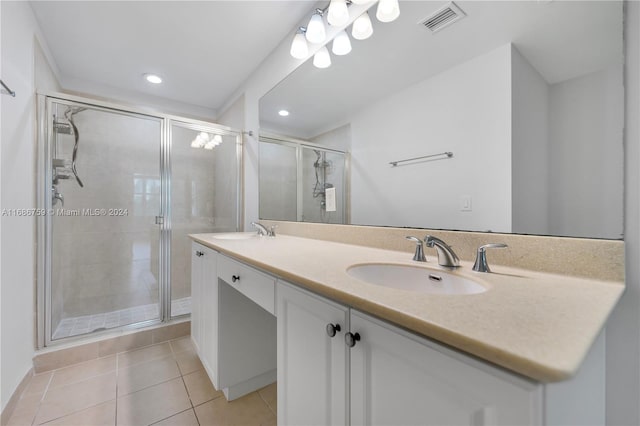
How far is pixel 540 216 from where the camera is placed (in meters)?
0.80

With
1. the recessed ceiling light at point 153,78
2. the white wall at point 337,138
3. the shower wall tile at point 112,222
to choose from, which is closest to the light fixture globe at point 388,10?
the white wall at point 337,138

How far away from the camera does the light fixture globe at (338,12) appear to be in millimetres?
1400

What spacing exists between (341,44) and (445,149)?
935 mm

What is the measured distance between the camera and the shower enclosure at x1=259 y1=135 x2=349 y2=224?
1.56 m

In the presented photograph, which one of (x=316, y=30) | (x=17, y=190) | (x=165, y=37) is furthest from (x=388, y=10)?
(x=17, y=190)

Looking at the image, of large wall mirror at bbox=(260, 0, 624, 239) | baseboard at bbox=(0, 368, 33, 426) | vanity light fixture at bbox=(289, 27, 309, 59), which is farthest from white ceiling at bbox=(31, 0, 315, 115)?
baseboard at bbox=(0, 368, 33, 426)

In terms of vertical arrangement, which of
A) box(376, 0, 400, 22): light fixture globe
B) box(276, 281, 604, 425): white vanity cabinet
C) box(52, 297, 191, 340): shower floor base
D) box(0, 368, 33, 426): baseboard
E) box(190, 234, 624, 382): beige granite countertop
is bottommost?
box(0, 368, 33, 426): baseboard

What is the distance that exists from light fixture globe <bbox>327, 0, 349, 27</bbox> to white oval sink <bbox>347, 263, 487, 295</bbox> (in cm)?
134

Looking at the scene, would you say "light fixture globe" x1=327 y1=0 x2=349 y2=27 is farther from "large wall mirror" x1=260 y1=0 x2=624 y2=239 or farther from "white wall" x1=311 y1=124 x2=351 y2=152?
"white wall" x1=311 y1=124 x2=351 y2=152

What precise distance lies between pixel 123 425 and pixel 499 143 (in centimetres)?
200

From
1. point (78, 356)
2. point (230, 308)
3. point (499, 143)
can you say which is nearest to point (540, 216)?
point (499, 143)

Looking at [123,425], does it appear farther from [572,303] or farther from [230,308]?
[572,303]

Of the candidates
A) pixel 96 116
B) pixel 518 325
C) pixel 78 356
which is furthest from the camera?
pixel 96 116

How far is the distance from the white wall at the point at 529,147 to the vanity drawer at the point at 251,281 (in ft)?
2.73
